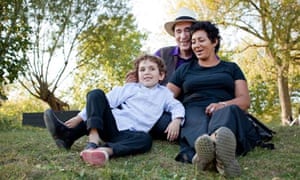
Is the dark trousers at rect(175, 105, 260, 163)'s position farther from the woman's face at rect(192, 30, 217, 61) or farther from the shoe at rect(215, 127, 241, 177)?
the woman's face at rect(192, 30, 217, 61)

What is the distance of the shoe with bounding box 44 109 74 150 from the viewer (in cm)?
303

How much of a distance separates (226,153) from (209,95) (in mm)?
1066

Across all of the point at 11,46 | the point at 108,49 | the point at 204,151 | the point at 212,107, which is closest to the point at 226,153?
the point at 204,151

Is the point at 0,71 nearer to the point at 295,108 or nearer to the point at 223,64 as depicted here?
the point at 223,64

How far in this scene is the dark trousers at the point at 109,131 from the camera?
2869 millimetres

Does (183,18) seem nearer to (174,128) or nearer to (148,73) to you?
(148,73)

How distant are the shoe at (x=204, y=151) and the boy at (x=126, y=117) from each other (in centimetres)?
62

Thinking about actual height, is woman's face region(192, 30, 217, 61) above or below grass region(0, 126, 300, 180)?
above

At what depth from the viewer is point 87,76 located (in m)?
18.5

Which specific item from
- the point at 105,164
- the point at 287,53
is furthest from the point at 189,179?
the point at 287,53

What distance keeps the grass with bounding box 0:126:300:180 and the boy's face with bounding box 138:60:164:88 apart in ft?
1.70

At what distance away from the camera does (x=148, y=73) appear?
11.1ft

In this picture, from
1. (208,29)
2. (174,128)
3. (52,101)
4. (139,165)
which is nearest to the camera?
(139,165)

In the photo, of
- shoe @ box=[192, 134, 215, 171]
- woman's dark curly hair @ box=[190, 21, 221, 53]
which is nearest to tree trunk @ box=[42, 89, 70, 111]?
woman's dark curly hair @ box=[190, 21, 221, 53]
